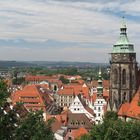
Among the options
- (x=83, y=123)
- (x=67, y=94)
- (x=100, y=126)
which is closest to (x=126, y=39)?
(x=83, y=123)

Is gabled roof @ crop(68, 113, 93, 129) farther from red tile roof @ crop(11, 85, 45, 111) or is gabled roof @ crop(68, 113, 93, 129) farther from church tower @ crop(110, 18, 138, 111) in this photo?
red tile roof @ crop(11, 85, 45, 111)

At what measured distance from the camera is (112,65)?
55.0 m

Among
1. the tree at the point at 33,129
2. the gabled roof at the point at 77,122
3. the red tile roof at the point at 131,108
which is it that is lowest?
the gabled roof at the point at 77,122

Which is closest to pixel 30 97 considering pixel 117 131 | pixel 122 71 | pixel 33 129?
pixel 122 71

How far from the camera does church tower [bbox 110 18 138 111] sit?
54.1 meters

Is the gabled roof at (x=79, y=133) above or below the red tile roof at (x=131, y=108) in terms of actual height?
below

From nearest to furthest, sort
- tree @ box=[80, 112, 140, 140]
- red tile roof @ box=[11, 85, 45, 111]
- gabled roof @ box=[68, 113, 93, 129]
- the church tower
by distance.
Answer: tree @ box=[80, 112, 140, 140] < the church tower < gabled roof @ box=[68, 113, 93, 129] < red tile roof @ box=[11, 85, 45, 111]

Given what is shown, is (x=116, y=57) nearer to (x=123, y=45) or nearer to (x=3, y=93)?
(x=123, y=45)

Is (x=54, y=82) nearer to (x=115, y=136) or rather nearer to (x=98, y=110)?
(x=98, y=110)

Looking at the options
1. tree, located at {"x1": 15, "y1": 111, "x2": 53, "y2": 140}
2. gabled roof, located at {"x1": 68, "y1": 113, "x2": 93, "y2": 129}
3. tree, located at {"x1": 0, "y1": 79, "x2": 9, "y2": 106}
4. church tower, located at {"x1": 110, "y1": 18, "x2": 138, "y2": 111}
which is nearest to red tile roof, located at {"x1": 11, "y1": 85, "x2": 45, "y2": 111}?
gabled roof, located at {"x1": 68, "y1": 113, "x2": 93, "y2": 129}

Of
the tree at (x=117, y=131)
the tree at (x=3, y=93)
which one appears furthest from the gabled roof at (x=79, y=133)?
the tree at (x=3, y=93)

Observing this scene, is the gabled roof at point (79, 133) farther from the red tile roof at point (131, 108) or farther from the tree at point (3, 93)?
the tree at point (3, 93)

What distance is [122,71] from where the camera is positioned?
180 ft

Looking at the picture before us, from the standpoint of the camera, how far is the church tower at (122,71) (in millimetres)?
54125
